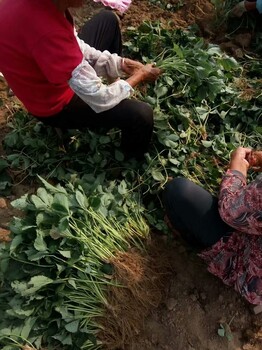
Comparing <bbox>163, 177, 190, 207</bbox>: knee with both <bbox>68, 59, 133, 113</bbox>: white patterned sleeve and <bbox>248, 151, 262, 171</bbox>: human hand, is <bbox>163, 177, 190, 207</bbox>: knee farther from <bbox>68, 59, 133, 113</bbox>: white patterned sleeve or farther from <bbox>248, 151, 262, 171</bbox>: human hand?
<bbox>68, 59, 133, 113</bbox>: white patterned sleeve

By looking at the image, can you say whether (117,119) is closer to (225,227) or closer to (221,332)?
(225,227)

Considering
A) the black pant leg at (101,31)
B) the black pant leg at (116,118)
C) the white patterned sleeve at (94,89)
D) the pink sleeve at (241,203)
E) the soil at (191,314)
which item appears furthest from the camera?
the black pant leg at (101,31)

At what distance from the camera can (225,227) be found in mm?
1715

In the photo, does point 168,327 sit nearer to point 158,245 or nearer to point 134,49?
point 158,245

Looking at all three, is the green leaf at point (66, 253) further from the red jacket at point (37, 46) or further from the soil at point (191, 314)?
the red jacket at point (37, 46)

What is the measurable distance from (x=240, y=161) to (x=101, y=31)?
36.2 inches

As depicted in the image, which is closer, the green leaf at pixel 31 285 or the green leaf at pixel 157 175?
the green leaf at pixel 31 285

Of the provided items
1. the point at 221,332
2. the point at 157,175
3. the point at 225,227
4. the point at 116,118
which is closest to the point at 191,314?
Result: the point at 221,332

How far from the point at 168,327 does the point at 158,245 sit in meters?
0.32

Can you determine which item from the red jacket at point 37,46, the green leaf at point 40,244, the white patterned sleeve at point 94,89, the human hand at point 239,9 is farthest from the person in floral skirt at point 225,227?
the human hand at point 239,9

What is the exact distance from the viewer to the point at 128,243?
1827 mm

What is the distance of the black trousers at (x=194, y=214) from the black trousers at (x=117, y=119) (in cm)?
29

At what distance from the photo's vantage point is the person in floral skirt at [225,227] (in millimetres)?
1607

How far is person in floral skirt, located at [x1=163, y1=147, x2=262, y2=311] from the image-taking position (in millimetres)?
1607
